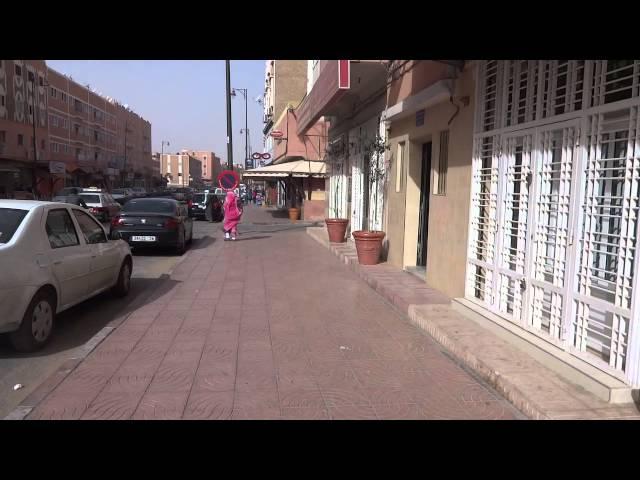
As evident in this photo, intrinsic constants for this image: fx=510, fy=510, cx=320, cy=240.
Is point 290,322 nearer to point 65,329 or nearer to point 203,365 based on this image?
point 203,365

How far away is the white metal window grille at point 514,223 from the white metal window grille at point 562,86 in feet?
1.29

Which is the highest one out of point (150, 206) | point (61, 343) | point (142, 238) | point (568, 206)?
point (568, 206)

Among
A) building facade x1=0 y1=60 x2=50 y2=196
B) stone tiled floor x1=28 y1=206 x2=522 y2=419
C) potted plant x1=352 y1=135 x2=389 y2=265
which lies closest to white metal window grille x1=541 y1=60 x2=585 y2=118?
stone tiled floor x1=28 y1=206 x2=522 y2=419

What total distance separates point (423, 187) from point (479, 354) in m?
5.07

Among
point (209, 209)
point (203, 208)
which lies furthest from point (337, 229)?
point (203, 208)

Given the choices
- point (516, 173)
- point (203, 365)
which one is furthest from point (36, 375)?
point (516, 173)

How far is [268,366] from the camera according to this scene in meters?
4.91

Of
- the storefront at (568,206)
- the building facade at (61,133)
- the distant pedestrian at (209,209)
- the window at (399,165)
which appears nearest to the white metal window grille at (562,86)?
the storefront at (568,206)

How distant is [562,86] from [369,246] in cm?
578

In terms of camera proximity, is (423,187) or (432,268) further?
(423,187)

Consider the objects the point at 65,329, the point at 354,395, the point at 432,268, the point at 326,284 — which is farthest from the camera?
the point at 326,284

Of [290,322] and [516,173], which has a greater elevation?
[516,173]

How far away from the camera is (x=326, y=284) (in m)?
9.09

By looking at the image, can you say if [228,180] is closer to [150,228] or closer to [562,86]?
[150,228]
